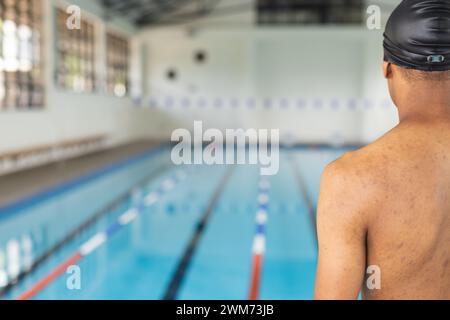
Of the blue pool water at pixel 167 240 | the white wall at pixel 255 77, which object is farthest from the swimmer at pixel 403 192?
the white wall at pixel 255 77

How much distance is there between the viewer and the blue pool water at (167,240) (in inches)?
155

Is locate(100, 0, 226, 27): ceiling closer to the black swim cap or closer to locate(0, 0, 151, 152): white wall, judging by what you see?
locate(0, 0, 151, 152): white wall

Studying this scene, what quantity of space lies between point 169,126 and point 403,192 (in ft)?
48.8

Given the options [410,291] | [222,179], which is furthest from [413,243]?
[222,179]

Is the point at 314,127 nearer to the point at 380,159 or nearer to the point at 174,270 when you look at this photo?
the point at 174,270

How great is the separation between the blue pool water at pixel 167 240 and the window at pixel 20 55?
1765mm

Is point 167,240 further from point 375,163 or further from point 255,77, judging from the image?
point 255,77

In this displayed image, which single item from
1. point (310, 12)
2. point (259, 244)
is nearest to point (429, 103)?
point (259, 244)

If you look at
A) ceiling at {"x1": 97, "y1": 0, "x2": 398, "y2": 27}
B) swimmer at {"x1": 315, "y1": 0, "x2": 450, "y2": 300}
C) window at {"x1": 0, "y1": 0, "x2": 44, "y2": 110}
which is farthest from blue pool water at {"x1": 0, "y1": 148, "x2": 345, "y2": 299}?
ceiling at {"x1": 97, "y1": 0, "x2": 398, "y2": 27}

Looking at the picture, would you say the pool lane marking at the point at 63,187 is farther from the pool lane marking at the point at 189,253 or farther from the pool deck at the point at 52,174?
the pool lane marking at the point at 189,253

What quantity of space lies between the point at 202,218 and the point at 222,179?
295 centimetres

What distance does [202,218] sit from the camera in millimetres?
6176

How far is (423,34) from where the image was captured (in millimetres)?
640

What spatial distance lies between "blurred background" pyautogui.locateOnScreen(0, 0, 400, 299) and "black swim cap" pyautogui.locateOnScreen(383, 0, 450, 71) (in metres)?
0.50
